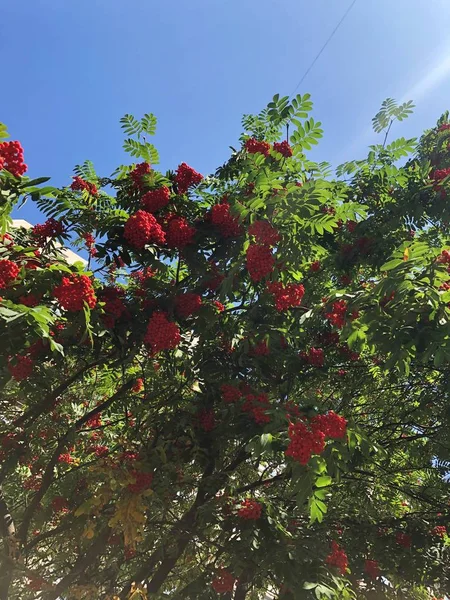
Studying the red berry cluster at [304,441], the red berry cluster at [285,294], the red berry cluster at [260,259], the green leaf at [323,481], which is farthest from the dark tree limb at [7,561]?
the red berry cluster at [260,259]

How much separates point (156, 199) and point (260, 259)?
3.59ft

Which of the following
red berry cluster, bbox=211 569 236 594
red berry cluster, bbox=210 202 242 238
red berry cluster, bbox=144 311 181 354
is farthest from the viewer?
red berry cluster, bbox=211 569 236 594

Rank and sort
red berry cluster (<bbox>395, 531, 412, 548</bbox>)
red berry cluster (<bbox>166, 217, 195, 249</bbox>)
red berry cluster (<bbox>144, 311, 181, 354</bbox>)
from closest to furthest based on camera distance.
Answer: red berry cluster (<bbox>144, 311, 181, 354</bbox>) → red berry cluster (<bbox>166, 217, 195, 249</bbox>) → red berry cluster (<bbox>395, 531, 412, 548</bbox>)

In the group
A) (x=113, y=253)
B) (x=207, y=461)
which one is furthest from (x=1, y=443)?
(x=113, y=253)

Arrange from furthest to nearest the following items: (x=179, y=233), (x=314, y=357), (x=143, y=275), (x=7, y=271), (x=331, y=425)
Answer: (x=143, y=275), (x=314, y=357), (x=179, y=233), (x=331, y=425), (x=7, y=271)

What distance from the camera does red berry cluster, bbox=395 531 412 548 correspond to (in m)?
4.73

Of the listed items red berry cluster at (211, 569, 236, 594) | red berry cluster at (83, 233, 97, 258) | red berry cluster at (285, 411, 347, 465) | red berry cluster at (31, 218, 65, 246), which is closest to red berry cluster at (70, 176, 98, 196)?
red berry cluster at (83, 233, 97, 258)

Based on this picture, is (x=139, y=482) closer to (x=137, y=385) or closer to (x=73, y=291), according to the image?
(x=137, y=385)

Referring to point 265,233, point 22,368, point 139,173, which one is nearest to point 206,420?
point 22,368

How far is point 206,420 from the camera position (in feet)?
14.9

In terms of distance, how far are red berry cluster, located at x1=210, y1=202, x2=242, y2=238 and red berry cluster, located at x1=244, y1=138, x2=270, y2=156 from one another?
27.1 inches

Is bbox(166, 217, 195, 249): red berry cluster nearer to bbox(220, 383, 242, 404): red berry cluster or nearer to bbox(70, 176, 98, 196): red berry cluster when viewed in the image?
bbox(70, 176, 98, 196): red berry cluster

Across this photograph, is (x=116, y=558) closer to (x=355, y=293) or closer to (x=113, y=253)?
(x=113, y=253)

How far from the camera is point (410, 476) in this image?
6.31 metres
